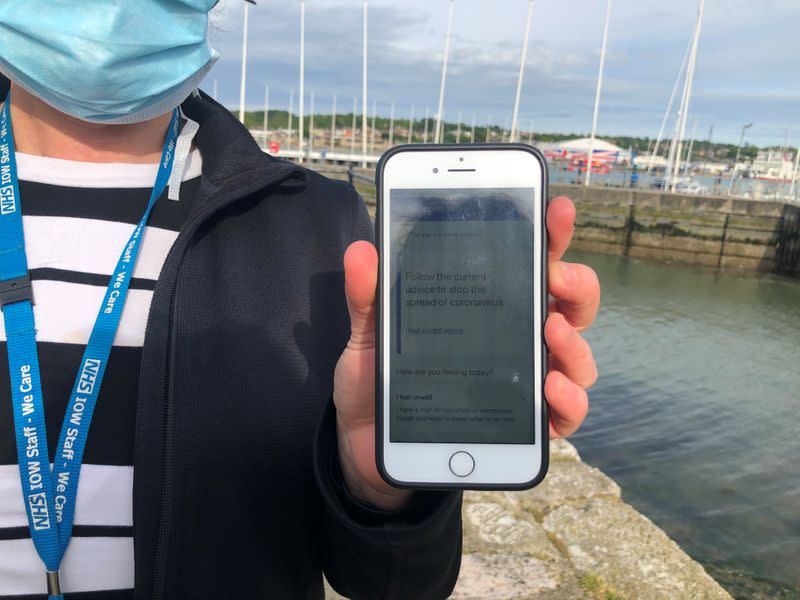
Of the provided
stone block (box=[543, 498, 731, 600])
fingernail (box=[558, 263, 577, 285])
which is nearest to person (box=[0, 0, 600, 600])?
fingernail (box=[558, 263, 577, 285])

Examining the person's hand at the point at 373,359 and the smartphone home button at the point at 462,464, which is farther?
the smartphone home button at the point at 462,464

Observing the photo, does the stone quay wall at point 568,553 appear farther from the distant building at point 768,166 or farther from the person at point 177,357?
the distant building at point 768,166

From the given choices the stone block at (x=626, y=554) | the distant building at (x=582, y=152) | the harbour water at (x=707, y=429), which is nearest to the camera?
the stone block at (x=626, y=554)

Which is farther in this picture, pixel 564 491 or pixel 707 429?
pixel 707 429

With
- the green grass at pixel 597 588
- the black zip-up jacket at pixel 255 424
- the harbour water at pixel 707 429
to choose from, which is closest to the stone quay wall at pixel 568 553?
the green grass at pixel 597 588

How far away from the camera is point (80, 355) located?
1180 millimetres

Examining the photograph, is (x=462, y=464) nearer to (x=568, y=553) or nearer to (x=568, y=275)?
(x=568, y=275)

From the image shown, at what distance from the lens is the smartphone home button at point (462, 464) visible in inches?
44.3

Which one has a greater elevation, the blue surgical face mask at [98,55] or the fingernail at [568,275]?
the blue surgical face mask at [98,55]

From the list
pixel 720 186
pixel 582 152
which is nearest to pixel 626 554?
pixel 720 186

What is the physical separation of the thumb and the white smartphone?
48mm

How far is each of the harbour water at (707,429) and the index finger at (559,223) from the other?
449cm

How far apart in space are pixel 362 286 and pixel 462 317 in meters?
0.23

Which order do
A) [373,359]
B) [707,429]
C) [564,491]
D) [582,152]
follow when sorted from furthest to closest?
[582,152] < [707,429] < [564,491] < [373,359]
